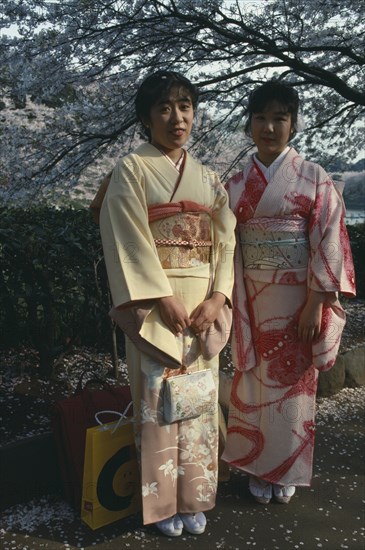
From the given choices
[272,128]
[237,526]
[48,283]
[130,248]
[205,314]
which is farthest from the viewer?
[48,283]

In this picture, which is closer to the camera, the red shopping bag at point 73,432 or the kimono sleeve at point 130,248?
the kimono sleeve at point 130,248

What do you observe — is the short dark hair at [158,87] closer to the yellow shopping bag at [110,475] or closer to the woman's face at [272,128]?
the woman's face at [272,128]

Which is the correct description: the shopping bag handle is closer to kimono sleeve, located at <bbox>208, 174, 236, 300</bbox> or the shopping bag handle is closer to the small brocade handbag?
the small brocade handbag

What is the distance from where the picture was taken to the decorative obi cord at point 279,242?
8.37 feet

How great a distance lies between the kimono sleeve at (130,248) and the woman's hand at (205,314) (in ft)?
0.64

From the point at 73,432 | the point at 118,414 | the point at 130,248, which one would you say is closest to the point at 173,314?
the point at 130,248

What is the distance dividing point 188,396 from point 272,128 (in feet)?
4.33

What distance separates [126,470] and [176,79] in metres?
1.75

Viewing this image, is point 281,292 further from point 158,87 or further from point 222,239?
point 158,87

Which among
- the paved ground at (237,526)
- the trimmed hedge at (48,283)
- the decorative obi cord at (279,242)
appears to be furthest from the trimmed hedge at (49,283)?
the decorative obi cord at (279,242)

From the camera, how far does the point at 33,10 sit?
4.49 meters

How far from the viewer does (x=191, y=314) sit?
235 cm

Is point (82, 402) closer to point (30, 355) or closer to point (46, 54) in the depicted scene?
point (30, 355)

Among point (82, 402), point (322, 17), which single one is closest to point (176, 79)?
point (82, 402)
